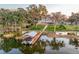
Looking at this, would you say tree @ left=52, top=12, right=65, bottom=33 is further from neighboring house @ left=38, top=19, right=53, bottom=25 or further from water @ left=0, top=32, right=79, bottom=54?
water @ left=0, top=32, right=79, bottom=54

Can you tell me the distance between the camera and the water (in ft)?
7.45

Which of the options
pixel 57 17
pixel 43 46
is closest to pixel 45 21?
pixel 57 17

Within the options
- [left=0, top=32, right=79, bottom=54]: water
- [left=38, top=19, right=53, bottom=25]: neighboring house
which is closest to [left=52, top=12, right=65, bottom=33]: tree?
[left=38, top=19, right=53, bottom=25]: neighboring house

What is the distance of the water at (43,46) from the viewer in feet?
7.45

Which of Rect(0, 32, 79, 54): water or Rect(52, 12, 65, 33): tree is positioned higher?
Rect(52, 12, 65, 33): tree

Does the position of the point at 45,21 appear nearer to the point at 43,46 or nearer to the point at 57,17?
the point at 57,17

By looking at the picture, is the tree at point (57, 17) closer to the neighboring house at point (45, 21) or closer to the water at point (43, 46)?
the neighboring house at point (45, 21)

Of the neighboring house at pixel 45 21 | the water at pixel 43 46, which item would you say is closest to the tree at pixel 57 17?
the neighboring house at pixel 45 21

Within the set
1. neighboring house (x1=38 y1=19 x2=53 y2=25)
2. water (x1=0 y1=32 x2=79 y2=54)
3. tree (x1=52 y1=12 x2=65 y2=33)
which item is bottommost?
water (x1=0 y1=32 x2=79 y2=54)

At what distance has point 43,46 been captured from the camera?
7.50ft
